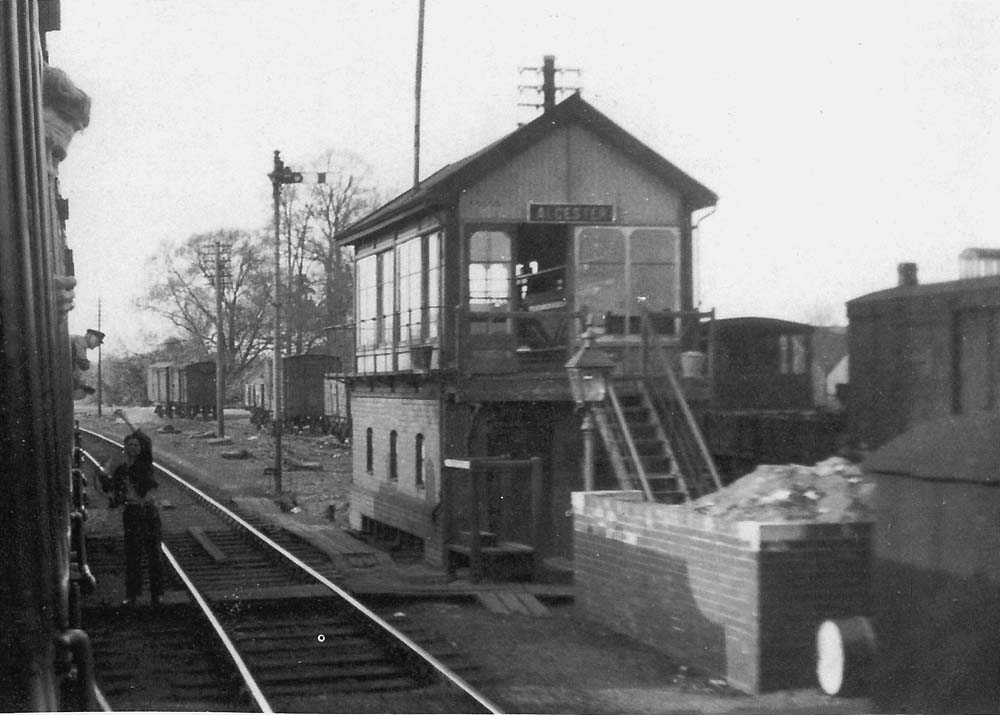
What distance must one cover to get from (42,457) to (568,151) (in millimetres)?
6276

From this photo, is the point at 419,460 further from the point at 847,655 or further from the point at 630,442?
the point at 847,655

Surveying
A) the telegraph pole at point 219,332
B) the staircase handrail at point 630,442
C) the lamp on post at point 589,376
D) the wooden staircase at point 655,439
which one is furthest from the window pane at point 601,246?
the telegraph pole at point 219,332

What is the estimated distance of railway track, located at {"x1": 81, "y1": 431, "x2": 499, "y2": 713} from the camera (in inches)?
202

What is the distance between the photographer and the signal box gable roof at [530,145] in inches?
324

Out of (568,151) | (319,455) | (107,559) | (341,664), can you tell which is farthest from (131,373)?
(319,455)

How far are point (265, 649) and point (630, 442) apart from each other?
9.31 feet

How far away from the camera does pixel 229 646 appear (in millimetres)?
5785

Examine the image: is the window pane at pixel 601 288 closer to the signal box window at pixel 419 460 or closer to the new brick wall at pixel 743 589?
the signal box window at pixel 419 460

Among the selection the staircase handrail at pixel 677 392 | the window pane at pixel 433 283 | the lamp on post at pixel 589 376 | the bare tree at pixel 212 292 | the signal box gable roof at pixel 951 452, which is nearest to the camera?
the signal box gable roof at pixel 951 452

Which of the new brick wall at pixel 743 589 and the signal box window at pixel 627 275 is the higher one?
the signal box window at pixel 627 275

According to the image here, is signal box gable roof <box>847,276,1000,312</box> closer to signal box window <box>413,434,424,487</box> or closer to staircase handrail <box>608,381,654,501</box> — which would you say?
staircase handrail <box>608,381,654,501</box>

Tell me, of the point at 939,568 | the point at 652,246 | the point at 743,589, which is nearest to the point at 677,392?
the point at 652,246

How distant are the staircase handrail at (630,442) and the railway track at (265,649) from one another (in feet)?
5.75

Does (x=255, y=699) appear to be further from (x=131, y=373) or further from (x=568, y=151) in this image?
Result: (x=568, y=151)
